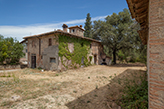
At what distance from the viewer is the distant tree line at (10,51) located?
596 inches

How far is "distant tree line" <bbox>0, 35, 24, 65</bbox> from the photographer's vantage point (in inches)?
596

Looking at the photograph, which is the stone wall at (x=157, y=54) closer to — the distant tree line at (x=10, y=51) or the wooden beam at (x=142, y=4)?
the wooden beam at (x=142, y=4)

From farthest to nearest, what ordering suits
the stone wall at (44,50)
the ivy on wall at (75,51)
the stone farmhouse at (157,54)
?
the stone wall at (44,50) → the ivy on wall at (75,51) → the stone farmhouse at (157,54)

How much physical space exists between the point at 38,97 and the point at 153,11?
19.2 feet

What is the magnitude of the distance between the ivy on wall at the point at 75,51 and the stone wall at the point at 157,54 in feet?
34.4

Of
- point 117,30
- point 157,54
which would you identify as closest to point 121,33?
point 117,30

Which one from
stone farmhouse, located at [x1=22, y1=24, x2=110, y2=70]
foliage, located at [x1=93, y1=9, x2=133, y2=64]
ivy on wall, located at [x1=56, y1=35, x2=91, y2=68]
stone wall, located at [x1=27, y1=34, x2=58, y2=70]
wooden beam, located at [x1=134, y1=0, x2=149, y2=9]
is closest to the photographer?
wooden beam, located at [x1=134, y1=0, x2=149, y2=9]

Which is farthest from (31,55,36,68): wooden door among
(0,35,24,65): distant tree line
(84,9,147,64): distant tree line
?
(84,9,147,64): distant tree line

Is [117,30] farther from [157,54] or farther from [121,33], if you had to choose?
[157,54]

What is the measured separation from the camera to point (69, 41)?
13039 mm

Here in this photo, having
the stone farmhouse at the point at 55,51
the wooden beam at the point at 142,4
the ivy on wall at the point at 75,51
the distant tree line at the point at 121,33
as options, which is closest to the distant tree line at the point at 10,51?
the stone farmhouse at the point at 55,51

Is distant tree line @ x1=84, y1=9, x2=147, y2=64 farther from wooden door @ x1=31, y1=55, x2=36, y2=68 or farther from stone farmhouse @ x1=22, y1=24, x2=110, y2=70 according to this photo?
wooden door @ x1=31, y1=55, x2=36, y2=68

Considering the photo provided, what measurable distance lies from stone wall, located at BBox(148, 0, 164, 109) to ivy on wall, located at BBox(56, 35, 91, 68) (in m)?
10.5

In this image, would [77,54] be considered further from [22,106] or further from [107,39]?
[22,106]
